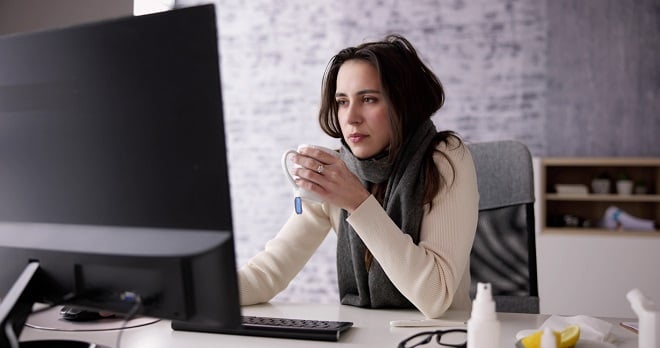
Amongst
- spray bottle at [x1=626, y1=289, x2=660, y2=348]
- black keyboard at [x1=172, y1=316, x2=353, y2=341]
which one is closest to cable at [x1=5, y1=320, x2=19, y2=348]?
black keyboard at [x1=172, y1=316, x2=353, y2=341]

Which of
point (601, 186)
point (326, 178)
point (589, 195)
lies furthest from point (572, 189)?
point (326, 178)

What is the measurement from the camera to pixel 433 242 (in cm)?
135

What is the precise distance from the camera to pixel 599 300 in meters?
3.16

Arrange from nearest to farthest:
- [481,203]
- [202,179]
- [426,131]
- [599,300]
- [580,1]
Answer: [202,179], [426,131], [481,203], [599,300], [580,1]

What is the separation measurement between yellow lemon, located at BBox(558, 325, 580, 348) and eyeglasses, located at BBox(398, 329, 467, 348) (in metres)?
0.15

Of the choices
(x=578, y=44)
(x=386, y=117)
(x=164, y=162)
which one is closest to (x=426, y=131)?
(x=386, y=117)

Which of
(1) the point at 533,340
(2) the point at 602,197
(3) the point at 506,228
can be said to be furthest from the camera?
(2) the point at 602,197

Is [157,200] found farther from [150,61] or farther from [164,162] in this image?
[150,61]

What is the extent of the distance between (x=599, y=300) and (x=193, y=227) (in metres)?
2.95

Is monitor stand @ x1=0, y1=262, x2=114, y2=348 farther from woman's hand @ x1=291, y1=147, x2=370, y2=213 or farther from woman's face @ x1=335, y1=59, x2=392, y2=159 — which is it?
woman's face @ x1=335, y1=59, x2=392, y2=159

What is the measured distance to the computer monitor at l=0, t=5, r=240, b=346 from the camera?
710 mm

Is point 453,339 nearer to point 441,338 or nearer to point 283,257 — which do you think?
point 441,338

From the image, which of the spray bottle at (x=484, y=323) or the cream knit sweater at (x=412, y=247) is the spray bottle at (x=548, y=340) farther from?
the cream knit sweater at (x=412, y=247)

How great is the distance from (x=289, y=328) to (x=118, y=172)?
0.43 meters
